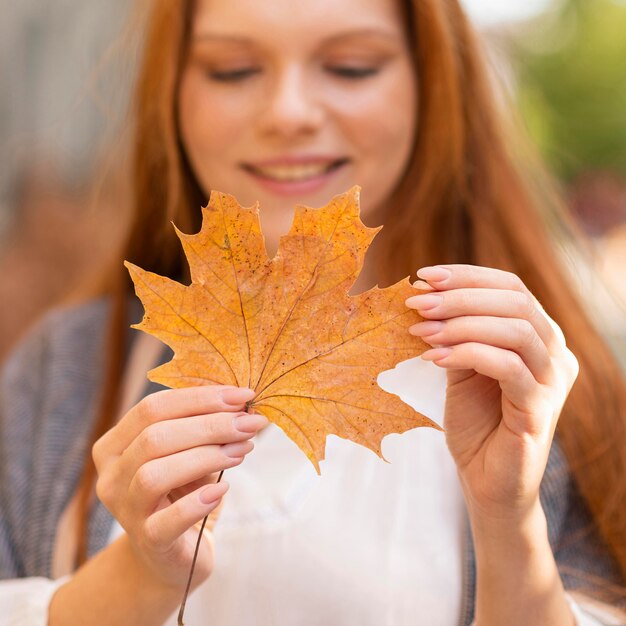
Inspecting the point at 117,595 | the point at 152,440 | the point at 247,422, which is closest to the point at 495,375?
the point at 247,422

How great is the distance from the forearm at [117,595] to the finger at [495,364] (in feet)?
1.42

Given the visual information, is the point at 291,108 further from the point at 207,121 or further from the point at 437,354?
the point at 437,354

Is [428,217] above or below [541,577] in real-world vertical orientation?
above

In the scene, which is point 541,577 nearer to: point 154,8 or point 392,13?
point 392,13

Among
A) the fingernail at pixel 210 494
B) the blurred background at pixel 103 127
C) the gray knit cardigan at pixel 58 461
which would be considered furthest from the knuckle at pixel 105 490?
the blurred background at pixel 103 127

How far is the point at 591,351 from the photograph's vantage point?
1.55m

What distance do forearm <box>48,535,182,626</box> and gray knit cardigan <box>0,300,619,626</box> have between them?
1.19ft

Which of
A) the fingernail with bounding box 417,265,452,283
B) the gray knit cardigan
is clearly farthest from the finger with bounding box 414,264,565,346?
the gray knit cardigan

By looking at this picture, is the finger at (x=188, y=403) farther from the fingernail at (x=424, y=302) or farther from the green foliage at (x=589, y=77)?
the green foliage at (x=589, y=77)

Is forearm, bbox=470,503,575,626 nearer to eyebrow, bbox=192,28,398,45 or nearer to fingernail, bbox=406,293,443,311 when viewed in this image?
fingernail, bbox=406,293,443,311

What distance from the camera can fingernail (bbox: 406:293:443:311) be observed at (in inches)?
32.6

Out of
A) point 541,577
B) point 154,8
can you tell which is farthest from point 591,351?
point 154,8

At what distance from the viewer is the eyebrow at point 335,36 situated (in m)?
1.42

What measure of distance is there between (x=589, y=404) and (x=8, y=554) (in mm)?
1119
